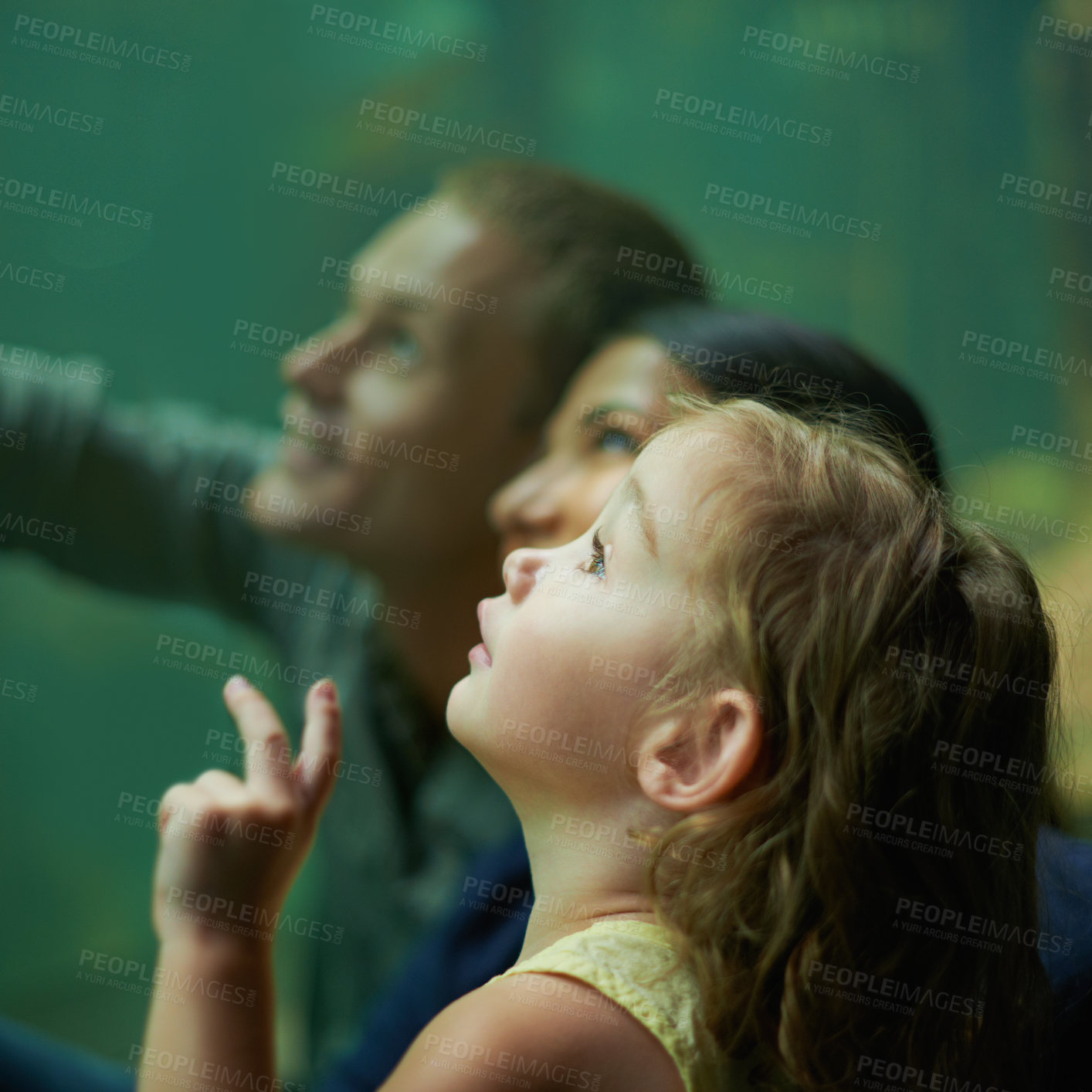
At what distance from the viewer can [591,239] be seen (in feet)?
3.40

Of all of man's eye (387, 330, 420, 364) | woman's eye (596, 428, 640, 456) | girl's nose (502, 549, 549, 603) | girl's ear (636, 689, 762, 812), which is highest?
man's eye (387, 330, 420, 364)

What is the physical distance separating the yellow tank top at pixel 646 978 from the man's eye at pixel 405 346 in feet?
2.23

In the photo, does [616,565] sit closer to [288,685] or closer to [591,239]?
[591,239]

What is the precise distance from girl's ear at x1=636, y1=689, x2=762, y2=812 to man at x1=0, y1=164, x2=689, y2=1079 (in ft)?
1.85

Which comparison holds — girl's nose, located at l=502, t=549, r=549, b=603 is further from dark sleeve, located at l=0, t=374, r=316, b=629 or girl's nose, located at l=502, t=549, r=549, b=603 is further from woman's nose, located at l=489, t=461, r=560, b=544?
dark sleeve, located at l=0, t=374, r=316, b=629

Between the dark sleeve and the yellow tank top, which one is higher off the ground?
the dark sleeve

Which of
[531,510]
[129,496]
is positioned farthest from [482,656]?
[129,496]

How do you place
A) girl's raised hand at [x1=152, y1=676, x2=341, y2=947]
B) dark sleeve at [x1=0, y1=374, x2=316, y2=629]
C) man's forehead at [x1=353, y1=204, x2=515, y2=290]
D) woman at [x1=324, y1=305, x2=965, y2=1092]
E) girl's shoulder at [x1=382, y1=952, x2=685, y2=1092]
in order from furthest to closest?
dark sleeve at [x1=0, y1=374, x2=316, y2=629] < man's forehead at [x1=353, y1=204, x2=515, y2=290] < woman at [x1=324, y1=305, x2=965, y2=1092] < girl's raised hand at [x1=152, y1=676, x2=341, y2=947] < girl's shoulder at [x1=382, y1=952, x2=685, y2=1092]

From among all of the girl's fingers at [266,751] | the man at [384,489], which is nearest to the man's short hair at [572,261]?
the man at [384,489]

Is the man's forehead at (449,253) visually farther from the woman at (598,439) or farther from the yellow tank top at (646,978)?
the yellow tank top at (646,978)

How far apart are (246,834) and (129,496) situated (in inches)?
30.7

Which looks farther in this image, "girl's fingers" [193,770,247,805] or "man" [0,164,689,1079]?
"man" [0,164,689,1079]

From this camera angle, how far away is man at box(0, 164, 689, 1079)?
1019 millimetres

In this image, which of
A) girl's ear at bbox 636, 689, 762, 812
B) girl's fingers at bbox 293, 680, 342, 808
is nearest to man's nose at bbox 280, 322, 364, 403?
girl's fingers at bbox 293, 680, 342, 808
